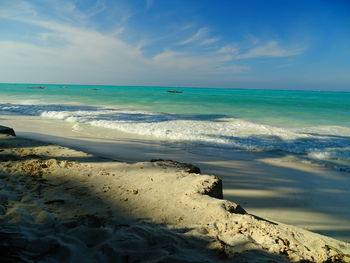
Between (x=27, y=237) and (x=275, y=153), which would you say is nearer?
(x=27, y=237)

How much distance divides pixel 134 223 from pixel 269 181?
3282mm

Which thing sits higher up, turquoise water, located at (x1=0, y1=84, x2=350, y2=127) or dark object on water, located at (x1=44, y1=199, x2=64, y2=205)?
turquoise water, located at (x1=0, y1=84, x2=350, y2=127)

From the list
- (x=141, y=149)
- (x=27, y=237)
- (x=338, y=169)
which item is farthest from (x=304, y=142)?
(x=27, y=237)

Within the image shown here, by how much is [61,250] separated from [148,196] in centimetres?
116

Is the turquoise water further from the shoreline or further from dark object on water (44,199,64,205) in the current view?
dark object on water (44,199,64,205)

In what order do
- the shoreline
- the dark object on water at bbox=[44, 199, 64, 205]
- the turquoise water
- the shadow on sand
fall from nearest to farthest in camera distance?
the shadow on sand, the dark object on water at bbox=[44, 199, 64, 205], the shoreline, the turquoise water

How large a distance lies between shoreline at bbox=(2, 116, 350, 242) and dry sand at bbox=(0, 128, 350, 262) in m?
0.86

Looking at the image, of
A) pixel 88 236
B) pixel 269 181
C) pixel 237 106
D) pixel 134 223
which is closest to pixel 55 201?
pixel 88 236

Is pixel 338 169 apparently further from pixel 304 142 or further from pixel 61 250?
pixel 61 250

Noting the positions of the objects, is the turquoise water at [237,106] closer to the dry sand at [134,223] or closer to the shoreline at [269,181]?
the shoreline at [269,181]

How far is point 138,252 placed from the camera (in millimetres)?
1802

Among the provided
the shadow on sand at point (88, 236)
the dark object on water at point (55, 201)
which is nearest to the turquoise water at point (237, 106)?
the shadow on sand at point (88, 236)

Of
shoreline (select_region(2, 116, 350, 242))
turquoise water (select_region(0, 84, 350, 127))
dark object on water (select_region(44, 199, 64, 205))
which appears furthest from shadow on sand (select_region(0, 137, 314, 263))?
turquoise water (select_region(0, 84, 350, 127))

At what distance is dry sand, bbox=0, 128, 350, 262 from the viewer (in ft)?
5.84
